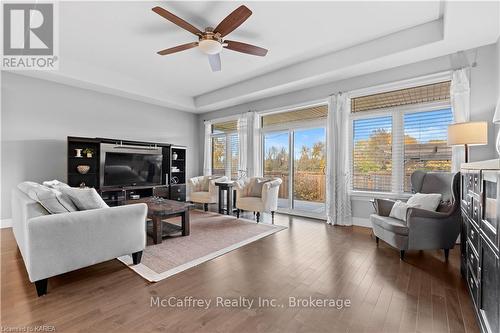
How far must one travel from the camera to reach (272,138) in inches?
224

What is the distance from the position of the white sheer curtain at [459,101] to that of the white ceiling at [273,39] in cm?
40

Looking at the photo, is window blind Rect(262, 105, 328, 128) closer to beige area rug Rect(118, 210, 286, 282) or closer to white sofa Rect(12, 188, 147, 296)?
beige area rug Rect(118, 210, 286, 282)

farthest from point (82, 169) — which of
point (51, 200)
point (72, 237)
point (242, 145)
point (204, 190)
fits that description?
point (242, 145)

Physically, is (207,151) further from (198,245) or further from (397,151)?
(397,151)

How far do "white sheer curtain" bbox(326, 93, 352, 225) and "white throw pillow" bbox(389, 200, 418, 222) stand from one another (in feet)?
3.90

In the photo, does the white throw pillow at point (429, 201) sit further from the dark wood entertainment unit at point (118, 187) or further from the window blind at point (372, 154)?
the dark wood entertainment unit at point (118, 187)

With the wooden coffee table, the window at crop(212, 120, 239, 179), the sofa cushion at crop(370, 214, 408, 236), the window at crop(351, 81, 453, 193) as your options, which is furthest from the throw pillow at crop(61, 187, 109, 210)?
the window at crop(351, 81, 453, 193)

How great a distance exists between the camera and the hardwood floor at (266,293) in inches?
63.9

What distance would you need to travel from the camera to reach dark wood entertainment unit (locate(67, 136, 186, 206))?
15.4ft

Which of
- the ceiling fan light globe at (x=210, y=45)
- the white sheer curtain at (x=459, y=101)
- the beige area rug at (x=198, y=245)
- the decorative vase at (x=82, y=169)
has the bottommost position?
the beige area rug at (x=198, y=245)

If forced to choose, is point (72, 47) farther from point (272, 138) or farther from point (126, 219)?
point (272, 138)

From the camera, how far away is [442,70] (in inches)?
135

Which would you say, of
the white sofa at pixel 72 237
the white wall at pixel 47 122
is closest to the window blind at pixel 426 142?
the white sofa at pixel 72 237

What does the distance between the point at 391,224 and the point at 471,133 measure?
1.43 meters
